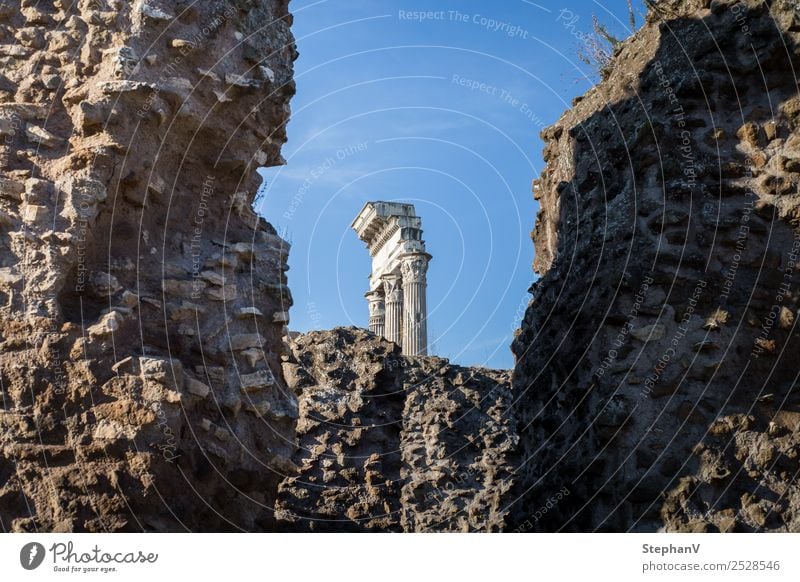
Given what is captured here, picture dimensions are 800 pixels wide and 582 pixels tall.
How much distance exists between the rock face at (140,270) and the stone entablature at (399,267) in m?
16.2

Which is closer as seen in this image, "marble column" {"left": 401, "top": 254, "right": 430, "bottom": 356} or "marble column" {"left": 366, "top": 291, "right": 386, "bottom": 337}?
"marble column" {"left": 401, "top": 254, "right": 430, "bottom": 356}

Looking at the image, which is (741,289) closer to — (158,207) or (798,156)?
(798,156)

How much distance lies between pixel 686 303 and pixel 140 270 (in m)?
3.92

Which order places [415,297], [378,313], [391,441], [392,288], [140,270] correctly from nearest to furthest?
[140,270] → [391,441] → [415,297] → [392,288] → [378,313]

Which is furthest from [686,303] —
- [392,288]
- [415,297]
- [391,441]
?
[392,288]

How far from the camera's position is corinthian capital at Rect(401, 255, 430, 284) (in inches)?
979

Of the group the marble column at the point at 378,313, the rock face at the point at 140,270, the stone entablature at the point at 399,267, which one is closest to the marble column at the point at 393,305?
the stone entablature at the point at 399,267

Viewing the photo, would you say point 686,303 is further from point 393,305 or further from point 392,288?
point 392,288

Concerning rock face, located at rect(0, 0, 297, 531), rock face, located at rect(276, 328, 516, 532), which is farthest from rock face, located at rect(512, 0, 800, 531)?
rock face, located at rect(276, 328, 516, 532)

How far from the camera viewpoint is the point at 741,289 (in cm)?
711

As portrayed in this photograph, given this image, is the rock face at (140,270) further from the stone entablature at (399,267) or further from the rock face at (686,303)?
the stone entablature at (399,267)

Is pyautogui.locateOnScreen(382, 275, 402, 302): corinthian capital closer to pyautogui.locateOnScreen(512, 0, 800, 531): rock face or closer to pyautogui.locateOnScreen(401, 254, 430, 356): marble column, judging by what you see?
pyautogui.locateOnScreen(401, 254, 430, 356): marble column

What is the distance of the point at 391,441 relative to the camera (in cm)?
1180

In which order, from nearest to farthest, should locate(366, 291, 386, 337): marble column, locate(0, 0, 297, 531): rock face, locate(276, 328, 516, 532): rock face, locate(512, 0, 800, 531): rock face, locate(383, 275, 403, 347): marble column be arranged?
1. locate(0, 0, 297, 531): rock face
2. locate(512, 0, 800, 531): rock face
3. locate(276, 328, 516, 532): rock face
4. locate(383, 275, 403, 347): marble column
5. locate(366, 291, 386, 337): marble column
